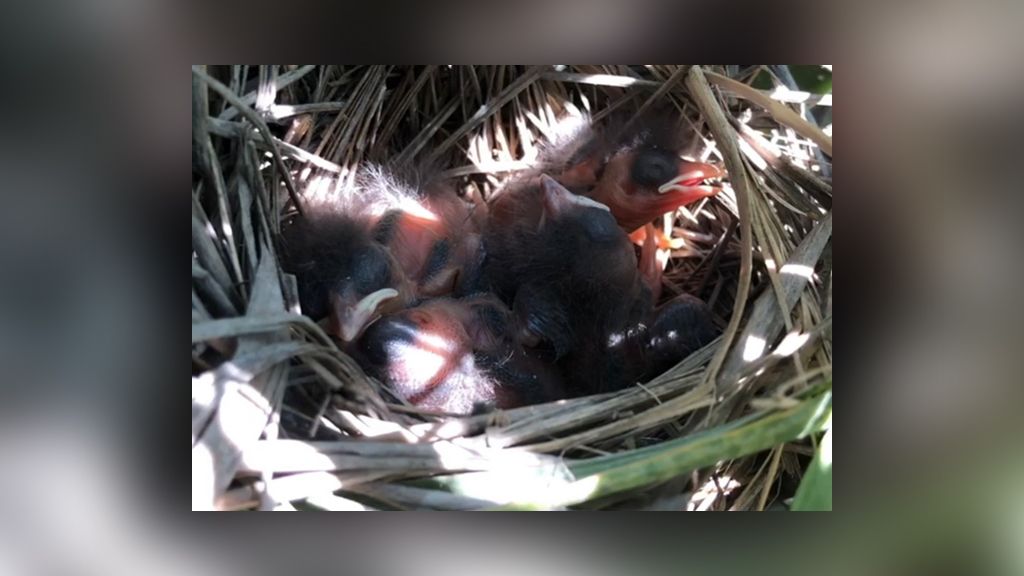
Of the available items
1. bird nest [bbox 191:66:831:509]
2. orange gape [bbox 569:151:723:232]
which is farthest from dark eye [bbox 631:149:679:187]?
bird nest [bbox 191:66:831:509]

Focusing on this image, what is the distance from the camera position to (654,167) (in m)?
1.26

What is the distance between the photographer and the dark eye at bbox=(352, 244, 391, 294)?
104 centimetres

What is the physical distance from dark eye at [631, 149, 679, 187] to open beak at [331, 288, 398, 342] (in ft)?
1.63

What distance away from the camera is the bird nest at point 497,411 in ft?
2.43

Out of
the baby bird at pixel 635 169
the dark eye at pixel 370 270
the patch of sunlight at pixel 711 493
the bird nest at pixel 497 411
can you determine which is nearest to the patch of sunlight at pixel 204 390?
the bird nest at pixel 497 411

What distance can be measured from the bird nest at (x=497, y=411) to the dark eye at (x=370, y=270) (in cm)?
12

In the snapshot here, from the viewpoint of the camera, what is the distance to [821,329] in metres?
0.80

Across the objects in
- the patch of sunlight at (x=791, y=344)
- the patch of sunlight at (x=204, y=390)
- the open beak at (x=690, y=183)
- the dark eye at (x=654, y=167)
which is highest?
the dark eye at (x=654, y=167)

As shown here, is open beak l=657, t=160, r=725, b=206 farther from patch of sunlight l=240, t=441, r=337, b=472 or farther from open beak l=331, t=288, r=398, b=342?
patch of sunlight l=240, t=441, r=337, b=472

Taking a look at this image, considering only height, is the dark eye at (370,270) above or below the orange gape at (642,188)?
below

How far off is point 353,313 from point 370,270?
0.38 ft

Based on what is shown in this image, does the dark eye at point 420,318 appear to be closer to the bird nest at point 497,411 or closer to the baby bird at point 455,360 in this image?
the baby bird at point 455,360
